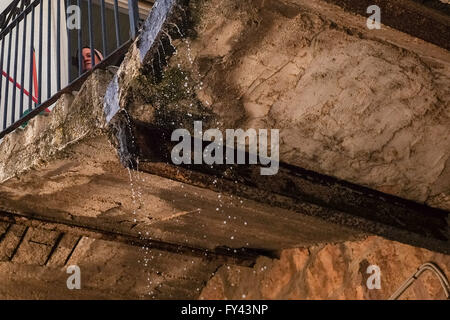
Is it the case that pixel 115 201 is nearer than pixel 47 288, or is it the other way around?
pixel 115 201

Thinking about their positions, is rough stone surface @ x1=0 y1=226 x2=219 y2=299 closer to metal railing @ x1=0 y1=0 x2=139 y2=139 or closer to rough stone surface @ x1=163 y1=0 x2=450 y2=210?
metal railing @ x1=0 y1=0 x2=139 y2=139

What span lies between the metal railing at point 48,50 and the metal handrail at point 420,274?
2063 millimetres

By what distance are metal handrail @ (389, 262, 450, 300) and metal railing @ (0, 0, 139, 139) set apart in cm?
206

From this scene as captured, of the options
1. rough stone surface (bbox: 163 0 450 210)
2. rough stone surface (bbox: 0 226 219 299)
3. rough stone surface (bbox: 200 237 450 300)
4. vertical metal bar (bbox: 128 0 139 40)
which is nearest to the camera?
rough stone surface (bbox: 163 0 450 210)

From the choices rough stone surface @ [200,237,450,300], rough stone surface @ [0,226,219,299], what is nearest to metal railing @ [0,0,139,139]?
rough stone surface @ [0,226,219,299]

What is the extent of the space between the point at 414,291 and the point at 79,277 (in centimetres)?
260

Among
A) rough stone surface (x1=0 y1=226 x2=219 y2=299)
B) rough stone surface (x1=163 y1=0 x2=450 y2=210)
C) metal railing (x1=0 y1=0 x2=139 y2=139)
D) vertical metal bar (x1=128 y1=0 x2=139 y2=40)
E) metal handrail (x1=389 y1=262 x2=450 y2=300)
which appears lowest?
metal handrail (x1=389 y1=262 x2=450 y2=300)

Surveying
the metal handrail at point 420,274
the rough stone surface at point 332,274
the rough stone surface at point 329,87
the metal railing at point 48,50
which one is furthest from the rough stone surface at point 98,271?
the rough stone surface at point 329,87

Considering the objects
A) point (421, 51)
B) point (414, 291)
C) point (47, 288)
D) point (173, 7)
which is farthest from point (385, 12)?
point (47, 288)

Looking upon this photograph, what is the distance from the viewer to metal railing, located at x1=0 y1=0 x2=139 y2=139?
258 cm

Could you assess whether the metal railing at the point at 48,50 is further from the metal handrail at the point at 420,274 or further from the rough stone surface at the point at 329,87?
the metal handrail at the point at 420,274

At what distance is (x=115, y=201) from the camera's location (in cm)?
310
